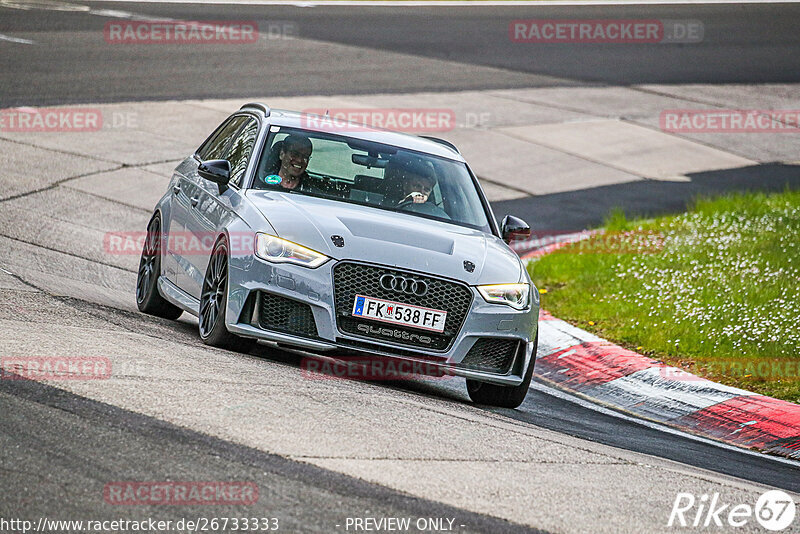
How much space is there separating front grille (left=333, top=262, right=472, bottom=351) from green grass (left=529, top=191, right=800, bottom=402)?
2.96 m

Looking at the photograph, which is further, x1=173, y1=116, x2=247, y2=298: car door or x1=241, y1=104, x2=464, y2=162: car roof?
x1=241, y1=104, x2=464, y2=162: car roof

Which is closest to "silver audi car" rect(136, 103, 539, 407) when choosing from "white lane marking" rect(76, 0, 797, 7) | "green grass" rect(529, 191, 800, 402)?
"green grass" rect(529, 191, 800, 402)

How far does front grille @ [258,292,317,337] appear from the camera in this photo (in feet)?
24.6

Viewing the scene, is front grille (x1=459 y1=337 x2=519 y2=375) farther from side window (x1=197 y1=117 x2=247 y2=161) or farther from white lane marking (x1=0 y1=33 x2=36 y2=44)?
white lane marking (x1=0 y1=33 x2=36 y2=44)

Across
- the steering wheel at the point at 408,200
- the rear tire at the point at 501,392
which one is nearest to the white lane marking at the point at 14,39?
the steering wheel at the point at 408,200

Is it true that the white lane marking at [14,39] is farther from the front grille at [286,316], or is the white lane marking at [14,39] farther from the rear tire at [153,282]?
the front grille at [286,316]

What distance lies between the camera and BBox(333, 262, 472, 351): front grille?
295 inches

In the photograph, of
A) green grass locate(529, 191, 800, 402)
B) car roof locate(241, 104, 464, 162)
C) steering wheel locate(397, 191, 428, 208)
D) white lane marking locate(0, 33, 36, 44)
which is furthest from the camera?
white lane marking locate(0, 33, 36, 44)

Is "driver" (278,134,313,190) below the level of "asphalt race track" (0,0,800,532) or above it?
above

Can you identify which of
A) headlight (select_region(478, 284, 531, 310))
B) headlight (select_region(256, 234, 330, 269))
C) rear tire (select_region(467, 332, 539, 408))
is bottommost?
rear tire (select_region(467, 332, 539, 408))

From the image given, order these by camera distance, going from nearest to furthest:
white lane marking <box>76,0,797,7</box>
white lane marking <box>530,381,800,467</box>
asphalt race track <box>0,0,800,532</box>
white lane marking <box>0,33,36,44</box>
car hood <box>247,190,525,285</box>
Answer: asphalt race track <box>0,0,800,532</box> < car hood <box>247,190,525,285</box> < white lane marking <box>530,381,800,467</box> < white lane marking <box>0,33,36,44</box> < white lane marking <box>76,0,797,7</box>

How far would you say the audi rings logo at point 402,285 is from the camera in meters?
7.50

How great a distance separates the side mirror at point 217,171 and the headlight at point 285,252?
3.33 ft

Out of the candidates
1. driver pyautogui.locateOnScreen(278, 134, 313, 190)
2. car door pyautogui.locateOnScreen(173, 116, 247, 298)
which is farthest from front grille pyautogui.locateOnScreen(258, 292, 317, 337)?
driver pyautogui.locateOnScreen(278, 134, 313, 190)
